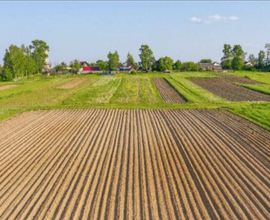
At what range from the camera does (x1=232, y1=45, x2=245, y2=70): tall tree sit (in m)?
115

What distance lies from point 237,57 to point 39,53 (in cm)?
7826

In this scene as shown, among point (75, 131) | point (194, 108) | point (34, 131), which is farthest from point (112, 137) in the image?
point (194, 108)

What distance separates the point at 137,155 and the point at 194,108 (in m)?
16.5

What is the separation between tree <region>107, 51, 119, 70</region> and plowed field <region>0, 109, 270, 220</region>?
10314 centimetres

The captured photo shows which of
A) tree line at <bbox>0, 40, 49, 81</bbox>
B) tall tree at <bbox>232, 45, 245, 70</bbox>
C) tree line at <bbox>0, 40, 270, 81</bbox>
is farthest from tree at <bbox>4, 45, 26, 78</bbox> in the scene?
tall tree at <bbox>232, 45, 245, 70</bbox>

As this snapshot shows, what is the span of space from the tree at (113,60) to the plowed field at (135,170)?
10314 cm

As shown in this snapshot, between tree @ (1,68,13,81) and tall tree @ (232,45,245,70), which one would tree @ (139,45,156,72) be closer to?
tall tree @ (232,45,245,70)

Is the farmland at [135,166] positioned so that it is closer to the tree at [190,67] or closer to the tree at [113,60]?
the tree at [190,67]

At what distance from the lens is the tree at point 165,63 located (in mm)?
116125

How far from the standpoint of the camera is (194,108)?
3152 cm

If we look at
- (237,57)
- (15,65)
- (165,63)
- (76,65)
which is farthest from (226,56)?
(15,65)

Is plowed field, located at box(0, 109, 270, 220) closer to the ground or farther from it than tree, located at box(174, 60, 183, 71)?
farther from it

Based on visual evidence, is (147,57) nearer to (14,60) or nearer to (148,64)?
(148,64)

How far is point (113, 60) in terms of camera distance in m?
125
